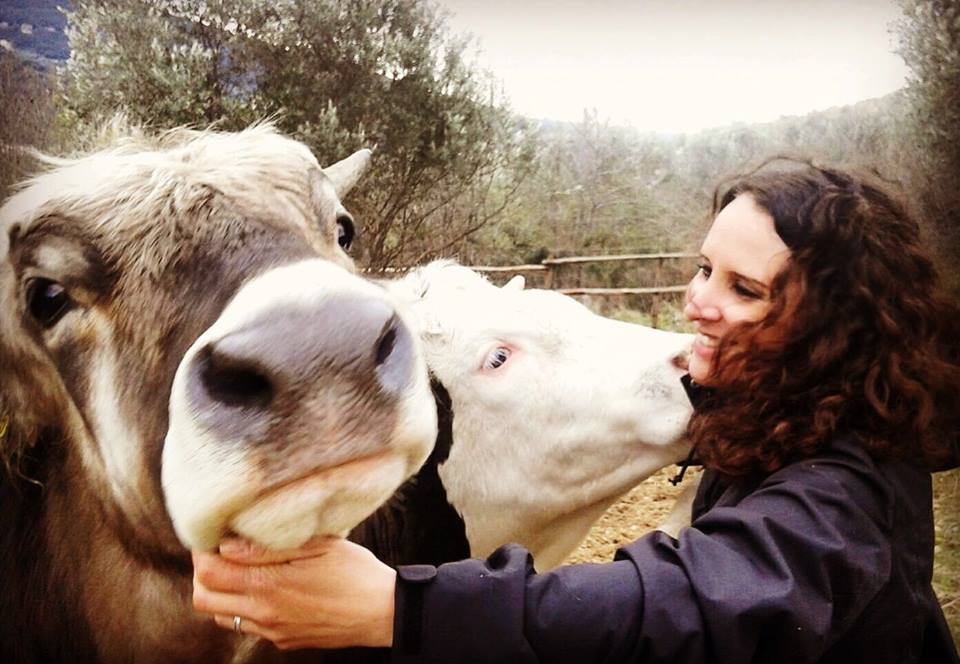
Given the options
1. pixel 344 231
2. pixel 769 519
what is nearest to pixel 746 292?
pixel 769 519

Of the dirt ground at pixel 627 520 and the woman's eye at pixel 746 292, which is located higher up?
the woman's eye at pixel 746 292

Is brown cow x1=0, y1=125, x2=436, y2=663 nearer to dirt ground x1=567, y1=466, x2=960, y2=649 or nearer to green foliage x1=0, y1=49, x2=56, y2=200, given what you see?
green foliage x1=0, y1=49, x2=56, y2=200

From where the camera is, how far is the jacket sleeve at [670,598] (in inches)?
36.2

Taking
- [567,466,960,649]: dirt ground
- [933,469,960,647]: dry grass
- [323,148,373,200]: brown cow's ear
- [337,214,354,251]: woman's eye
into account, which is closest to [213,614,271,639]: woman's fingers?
[337,214,354,251]: woman's eye

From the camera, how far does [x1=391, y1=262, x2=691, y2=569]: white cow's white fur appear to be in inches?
59.1

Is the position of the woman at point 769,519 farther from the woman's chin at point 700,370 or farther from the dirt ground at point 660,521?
the dirt ground at point 660,521

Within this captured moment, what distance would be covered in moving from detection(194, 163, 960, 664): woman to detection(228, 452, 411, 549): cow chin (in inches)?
3.3

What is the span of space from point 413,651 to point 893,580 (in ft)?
2.44

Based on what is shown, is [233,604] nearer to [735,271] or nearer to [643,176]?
[735,271]

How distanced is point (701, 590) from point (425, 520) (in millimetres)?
783

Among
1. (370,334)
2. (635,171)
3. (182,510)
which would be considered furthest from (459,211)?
(182,510)

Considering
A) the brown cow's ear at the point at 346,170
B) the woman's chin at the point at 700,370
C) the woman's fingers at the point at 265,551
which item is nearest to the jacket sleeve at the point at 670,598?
the woman's fingers at the point at 265,551

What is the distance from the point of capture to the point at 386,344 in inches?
31.0

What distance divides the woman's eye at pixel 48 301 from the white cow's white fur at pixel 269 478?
0.34m
